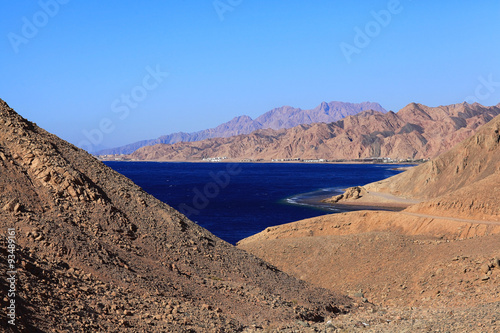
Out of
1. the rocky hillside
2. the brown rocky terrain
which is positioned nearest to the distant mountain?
the brown rocky terrain

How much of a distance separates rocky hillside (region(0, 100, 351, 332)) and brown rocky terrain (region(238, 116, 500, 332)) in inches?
146

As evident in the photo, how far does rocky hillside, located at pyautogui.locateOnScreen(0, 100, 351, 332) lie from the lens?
42.7ft

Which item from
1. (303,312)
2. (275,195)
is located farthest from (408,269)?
(275,195)

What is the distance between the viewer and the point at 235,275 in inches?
767

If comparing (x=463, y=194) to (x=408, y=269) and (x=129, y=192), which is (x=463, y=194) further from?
(x=129, y=192)

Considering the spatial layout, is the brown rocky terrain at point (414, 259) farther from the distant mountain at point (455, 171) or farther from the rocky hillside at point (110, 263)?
the distant mountain at point (455, 171)

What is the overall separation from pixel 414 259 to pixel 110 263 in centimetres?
1984

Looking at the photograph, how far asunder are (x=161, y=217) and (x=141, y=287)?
20.2ft

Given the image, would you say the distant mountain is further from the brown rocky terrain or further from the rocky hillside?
the rocky hillside

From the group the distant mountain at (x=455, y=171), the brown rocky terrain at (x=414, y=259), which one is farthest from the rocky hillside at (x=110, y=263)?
the distant mountain at (x=455, y=171)

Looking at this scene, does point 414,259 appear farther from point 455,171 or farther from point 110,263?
point 455,171

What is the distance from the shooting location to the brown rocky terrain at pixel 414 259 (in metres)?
15.9

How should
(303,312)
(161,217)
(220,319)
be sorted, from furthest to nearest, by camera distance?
(161,217) → (303,312) → (220,319)

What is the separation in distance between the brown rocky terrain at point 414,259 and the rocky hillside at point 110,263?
3709 mm
